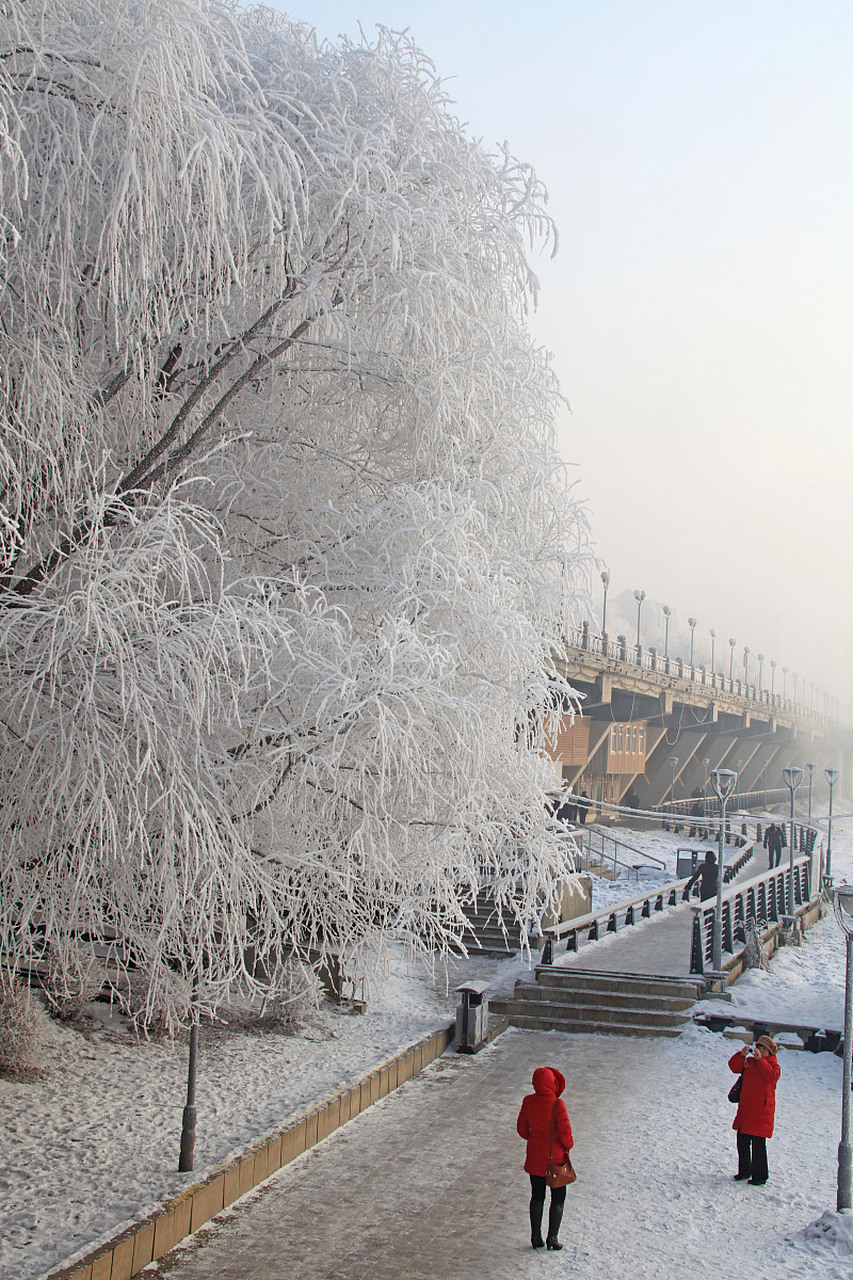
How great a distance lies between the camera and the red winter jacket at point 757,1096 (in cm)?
723

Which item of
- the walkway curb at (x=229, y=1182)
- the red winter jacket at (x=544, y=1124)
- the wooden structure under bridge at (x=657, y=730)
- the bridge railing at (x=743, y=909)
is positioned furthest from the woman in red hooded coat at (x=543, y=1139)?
the wooden structure under bridge at (x=657, y=730)

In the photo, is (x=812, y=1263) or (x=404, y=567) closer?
(x=812, y=1263)

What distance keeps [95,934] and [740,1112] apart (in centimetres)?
484

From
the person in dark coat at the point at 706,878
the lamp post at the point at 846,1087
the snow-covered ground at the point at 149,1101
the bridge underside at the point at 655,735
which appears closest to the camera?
the snow-covered ground at the point at 149,1101

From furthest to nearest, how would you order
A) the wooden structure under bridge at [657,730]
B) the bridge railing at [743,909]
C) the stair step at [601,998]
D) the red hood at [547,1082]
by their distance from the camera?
the wooden structure under bridge at [657,730]
the bridge railing at [743,909]
the stair step at [601,998]
the red hood at [547,1082]

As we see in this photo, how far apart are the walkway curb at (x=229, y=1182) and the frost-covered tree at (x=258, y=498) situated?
4.38 ft

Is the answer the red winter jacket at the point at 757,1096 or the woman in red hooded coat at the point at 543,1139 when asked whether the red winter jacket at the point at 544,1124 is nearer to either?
the woman in red hooded coat at the point at 543,1139

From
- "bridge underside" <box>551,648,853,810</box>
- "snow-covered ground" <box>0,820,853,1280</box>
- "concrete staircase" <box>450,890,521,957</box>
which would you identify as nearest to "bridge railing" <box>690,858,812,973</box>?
"snow-covered ground" <box>0,820,853,1280</box>

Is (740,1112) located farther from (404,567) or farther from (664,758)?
(664,758)

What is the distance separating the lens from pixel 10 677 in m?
5.54

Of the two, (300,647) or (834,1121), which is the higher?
(300,647)

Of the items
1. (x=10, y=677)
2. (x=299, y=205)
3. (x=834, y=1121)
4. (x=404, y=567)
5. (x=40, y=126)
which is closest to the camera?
(x=10, y=677)

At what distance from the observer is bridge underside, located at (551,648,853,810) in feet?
123

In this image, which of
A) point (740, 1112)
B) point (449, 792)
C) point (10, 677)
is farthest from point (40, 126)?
point (740, 1112)
